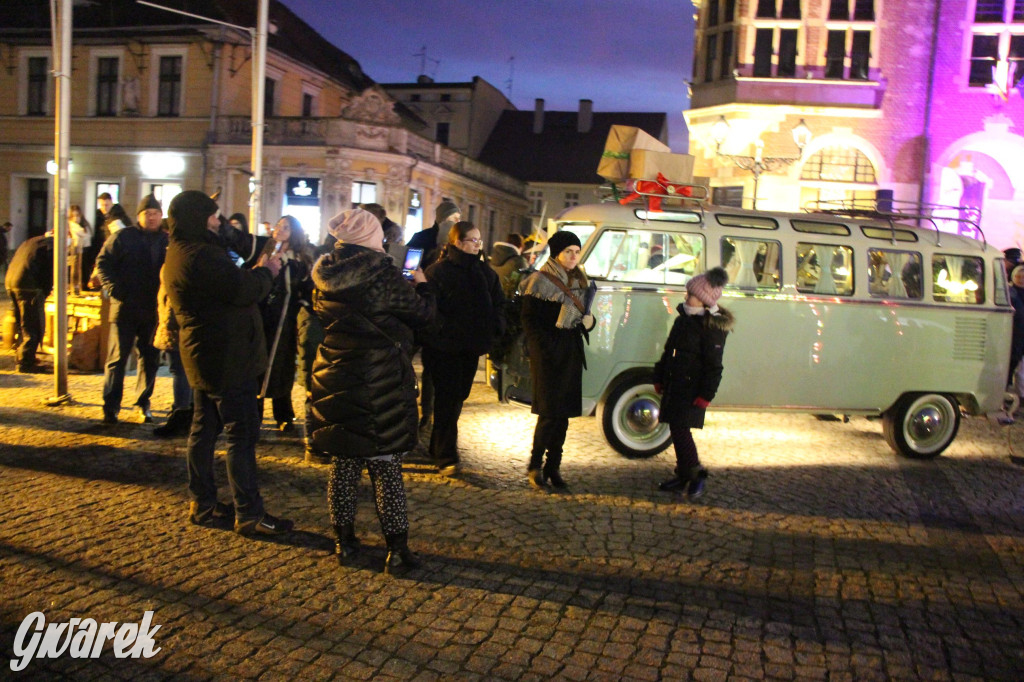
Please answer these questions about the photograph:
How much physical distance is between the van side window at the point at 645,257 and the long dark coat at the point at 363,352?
3202mm

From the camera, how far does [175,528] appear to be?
540 centimetres

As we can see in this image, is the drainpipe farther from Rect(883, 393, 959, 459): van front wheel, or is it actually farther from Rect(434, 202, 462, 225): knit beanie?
Rect(434, 202, 462, 225): knit beanie

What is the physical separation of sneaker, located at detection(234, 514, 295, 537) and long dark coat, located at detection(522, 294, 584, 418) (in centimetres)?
217

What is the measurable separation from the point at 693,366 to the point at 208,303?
3.58 m

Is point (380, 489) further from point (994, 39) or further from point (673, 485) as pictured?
point (994, 39)

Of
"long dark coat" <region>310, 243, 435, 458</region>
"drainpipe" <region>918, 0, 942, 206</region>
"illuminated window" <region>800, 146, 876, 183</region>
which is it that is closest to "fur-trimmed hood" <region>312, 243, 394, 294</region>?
"long dark coat" <region>310, 243, 435, 458</region>

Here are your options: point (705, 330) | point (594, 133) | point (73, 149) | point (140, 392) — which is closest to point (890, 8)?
point (705, 330)

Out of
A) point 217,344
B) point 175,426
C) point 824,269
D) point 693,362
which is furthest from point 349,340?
point 824,269

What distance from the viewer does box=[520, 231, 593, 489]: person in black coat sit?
6.57 metres

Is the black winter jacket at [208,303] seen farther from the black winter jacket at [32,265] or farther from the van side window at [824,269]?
the black winter jacket at [32,265]

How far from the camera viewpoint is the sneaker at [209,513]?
549cm

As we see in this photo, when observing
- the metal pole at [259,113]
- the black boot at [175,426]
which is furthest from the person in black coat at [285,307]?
the metal pole at [259,113]

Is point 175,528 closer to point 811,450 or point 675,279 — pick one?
point 675,279

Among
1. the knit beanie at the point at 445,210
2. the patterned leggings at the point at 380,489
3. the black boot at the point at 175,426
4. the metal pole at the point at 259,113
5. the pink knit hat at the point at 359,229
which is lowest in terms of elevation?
the black boot at the point at 175,426
